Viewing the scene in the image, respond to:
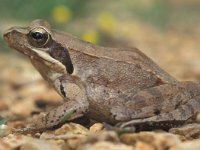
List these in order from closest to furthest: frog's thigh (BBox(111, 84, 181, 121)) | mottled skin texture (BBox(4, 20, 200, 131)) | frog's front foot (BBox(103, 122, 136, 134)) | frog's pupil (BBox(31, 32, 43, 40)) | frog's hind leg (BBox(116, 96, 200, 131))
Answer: frog's front foot (BBox(103, 122, 136, 134)) < frog's hind leg (BBox(116, 96, 200, 131)) < frog's thigh (BBox(111, 84, 181, 121)) < mottled skin texture (BBox(4, 20, 200, 131)) < frog's pupil (BBox(31, 32, 43, 40))

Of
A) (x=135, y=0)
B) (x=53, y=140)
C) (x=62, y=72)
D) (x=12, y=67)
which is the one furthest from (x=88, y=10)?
(x=53, y=140)

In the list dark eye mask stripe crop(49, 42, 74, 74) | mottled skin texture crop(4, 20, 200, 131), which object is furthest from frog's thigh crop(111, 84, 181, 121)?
dark eye mask stripe crop(49, 42, 74, 74)

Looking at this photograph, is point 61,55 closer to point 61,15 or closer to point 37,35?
point 37,35

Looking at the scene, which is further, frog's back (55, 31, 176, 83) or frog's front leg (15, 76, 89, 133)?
frog's back (55, 31, 176, 83)

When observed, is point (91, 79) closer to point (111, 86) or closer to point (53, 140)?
Answer: point (111, 86)

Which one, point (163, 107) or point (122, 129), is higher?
point (163, 107)

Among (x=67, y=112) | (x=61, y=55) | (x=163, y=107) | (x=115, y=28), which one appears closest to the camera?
(x=163, y=107)

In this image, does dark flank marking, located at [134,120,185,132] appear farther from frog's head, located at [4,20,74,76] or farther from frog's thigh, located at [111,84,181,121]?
frog's head, located at [4,20,74,76]

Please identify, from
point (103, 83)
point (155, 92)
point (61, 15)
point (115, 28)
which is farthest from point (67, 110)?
point (115, 28)
